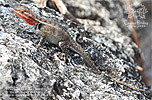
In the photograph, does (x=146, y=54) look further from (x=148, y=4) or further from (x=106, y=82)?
(x=106, y=82)

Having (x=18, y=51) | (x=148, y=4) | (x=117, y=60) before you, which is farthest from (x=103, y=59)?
(x=148, y=4)

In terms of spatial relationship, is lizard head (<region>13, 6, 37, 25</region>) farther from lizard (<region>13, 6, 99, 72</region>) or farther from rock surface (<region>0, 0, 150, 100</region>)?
rock surface (<region>0, 0, 150, 100</region>)

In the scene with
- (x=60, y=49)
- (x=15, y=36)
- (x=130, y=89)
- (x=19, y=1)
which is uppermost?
(x=19, y=1)

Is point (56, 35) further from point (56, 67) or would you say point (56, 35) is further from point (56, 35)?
point (56, 67)

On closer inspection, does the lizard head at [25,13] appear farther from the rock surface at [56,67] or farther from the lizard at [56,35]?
the rock surface at [56,67]

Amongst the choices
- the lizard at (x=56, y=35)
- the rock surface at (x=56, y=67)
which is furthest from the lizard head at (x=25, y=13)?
the rock surface at (x=56, y=67)

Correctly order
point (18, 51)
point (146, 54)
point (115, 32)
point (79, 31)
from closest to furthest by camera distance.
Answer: point (18, 51)
point (79, 31)
point (115, 32)
point (146, 54)

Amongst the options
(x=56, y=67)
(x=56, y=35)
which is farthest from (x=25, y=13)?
(x=56, y=67)
